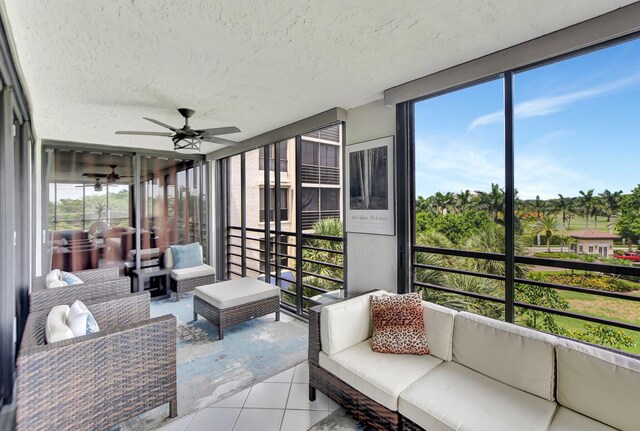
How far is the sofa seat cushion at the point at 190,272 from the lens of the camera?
482 cm

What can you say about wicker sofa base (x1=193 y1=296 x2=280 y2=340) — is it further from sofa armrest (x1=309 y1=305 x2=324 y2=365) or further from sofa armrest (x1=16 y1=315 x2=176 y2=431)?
sofa armrest (x1=309 y1=305 x2=324 y2=365)

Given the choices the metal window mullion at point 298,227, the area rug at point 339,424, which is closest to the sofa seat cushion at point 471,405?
the area rug at point 339,424

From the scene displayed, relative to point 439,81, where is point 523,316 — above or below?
below

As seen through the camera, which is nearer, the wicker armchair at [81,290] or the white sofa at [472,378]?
the white sofa at [472,378]

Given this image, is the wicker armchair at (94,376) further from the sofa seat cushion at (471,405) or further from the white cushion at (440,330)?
the white cushion at (440,330)

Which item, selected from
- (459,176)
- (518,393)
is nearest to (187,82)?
(459,176)

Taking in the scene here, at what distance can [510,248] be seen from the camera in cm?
227

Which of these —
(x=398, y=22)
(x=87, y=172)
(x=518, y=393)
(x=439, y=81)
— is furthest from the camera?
(x=87, y=172)

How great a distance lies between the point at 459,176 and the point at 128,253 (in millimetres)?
5119

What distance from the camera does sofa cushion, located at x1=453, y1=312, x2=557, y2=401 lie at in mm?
1656

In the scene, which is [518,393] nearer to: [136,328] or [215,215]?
[136,328]

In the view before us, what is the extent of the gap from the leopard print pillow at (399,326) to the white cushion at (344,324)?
0.31 ft

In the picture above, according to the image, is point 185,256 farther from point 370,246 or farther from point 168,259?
point 370,246

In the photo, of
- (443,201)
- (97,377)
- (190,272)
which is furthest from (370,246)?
(190,272)
